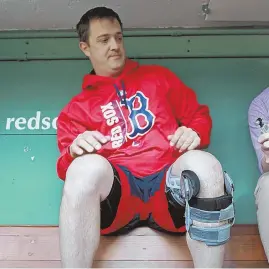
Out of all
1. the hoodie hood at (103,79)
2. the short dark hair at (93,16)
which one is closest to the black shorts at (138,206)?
the hoodie hood at (103,79)

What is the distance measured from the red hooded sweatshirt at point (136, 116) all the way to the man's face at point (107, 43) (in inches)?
1.6

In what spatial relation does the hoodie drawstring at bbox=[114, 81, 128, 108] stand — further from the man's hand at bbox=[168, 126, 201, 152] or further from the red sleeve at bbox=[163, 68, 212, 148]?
the man's hand at bbox=[168, 126, 201, 152]

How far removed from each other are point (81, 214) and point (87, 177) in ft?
0.24

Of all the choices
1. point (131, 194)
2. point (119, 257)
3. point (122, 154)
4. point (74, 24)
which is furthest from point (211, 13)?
point (119, 257)

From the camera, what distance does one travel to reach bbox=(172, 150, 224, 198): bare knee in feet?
3.06

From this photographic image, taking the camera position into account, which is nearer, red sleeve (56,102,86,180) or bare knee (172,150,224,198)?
bare knee (172,150,224,198)

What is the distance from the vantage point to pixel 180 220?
3.66 feet

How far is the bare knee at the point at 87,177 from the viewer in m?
0.96

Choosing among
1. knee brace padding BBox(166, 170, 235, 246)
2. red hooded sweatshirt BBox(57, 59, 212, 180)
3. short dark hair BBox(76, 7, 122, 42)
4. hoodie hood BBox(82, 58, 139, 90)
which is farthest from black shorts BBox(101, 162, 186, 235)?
short dark hair BBox(76, 7, 122, 42)

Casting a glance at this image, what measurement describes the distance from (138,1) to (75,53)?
0.28m

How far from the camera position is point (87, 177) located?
97 centimetres

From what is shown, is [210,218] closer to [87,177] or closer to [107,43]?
[87,177]

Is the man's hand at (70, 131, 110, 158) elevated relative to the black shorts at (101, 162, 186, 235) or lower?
elevated

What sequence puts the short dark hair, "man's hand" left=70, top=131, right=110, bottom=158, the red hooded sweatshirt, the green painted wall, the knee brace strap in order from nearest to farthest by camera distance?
the knee brace strap → "man's hand" left=70, top=131, right=110, bottom=158 → the red hooded sweatshirt → the short dark hair → the green painted wall
